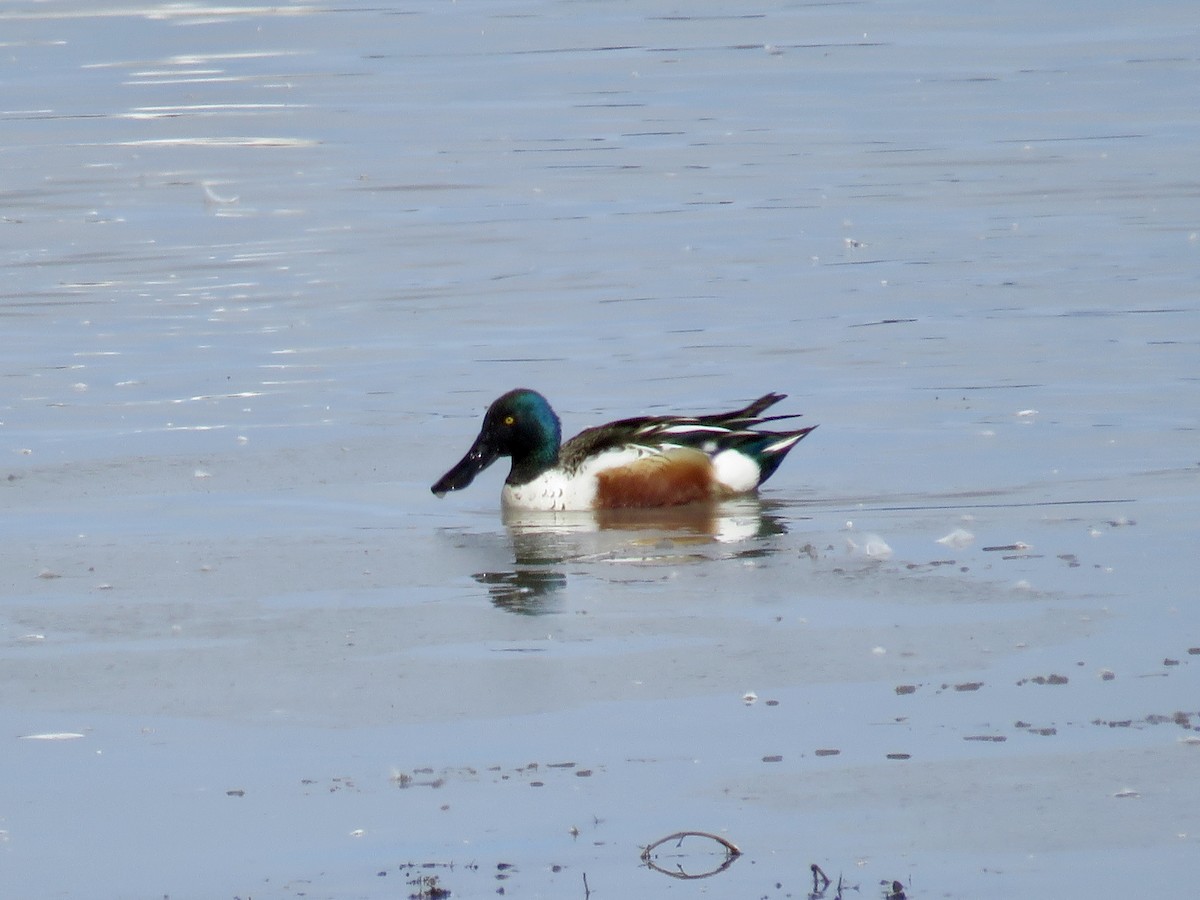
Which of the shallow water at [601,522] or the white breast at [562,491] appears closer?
the shallow water at [601,522]

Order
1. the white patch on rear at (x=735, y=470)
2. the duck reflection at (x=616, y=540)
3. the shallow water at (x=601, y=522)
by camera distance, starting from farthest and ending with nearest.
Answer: the white patch on rear at (x=735, y=470) → the duck reflection at (x=616, y=540) → the shallow water at (x=601, y=522)

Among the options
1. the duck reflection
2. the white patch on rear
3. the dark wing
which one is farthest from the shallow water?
the dark wing

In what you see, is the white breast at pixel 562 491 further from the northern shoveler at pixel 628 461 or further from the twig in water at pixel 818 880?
the twig in water at pixel 818 880

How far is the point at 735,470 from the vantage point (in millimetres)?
10164

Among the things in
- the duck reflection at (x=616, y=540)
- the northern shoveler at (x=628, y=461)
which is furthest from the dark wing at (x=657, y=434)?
the duck reflection at (x=616, y=540)

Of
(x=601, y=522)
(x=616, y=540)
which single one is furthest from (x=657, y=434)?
(x=616, y=540)

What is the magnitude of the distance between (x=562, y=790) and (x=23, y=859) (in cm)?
135

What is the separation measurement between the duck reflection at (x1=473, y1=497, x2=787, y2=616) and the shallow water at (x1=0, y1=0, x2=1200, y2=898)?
0.04m

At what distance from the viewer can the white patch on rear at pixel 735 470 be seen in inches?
400

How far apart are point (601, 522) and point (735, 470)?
2.33ft

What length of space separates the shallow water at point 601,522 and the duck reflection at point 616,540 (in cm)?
4

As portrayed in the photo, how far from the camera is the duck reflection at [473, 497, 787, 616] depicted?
8.37 meters

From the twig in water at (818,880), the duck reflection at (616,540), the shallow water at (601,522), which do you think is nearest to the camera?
the twig in water at (818,880)

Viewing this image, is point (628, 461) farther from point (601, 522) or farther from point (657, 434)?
point (601, 522)
